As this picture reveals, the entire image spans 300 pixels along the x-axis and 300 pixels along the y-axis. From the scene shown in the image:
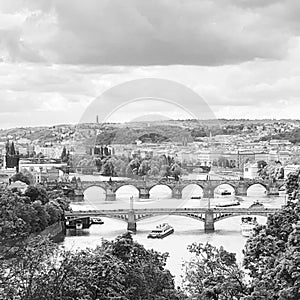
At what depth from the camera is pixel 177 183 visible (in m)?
36.8

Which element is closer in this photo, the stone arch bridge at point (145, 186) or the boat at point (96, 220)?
the boat at point (96, 220)

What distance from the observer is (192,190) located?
136ft

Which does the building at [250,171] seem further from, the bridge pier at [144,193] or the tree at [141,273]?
the tree at [141,273]

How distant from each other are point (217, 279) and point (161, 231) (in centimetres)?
1686

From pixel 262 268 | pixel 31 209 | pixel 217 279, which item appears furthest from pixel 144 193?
pixel 217 279

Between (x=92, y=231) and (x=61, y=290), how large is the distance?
19.3m

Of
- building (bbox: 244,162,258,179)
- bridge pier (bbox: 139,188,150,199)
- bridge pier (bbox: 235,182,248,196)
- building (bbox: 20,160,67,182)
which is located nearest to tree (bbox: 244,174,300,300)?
bridge pier (bbox: 139,188,150,199)

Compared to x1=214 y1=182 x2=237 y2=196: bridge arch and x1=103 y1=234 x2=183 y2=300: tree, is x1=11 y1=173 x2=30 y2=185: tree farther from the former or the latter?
x1=103 y1=234 x2=183 y2=300: tree

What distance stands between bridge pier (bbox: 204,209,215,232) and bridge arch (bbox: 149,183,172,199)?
8.25 metres

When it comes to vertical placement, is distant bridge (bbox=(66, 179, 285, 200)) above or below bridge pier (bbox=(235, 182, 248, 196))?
above

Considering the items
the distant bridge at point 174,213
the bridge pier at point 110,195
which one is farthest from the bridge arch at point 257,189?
the distant bridge at point 174,213

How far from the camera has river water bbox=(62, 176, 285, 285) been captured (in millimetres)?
23750

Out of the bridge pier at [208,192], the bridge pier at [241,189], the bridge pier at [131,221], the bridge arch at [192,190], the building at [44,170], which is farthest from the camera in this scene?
the building at [44,170]

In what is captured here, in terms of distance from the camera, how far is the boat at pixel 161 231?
27203 millimetres
